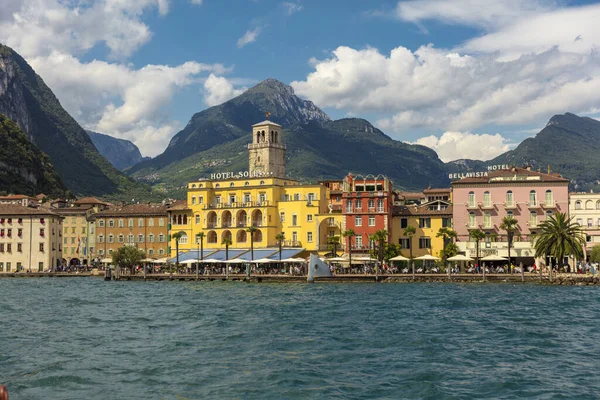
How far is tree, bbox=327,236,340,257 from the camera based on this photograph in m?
98.1

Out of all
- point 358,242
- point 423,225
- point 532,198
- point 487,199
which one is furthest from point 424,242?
point 532,198

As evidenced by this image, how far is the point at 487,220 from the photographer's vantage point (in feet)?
313

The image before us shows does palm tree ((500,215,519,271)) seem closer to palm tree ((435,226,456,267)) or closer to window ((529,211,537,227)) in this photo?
window ((529,211,537,227))

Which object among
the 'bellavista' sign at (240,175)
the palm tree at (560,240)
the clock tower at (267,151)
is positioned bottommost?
the palm tree at (560,240)

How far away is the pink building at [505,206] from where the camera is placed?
93.2 metres

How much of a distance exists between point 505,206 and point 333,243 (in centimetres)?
2211

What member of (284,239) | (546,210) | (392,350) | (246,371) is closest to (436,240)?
(546,210)

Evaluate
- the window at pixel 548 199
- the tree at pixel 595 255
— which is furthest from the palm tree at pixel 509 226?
the tree at pixel 595 255

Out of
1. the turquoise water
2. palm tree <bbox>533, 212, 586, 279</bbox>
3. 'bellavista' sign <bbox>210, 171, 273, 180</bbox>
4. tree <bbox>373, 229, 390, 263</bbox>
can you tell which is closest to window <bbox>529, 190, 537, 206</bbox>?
palm tree <bbox>533, 212, 586, 279</bbox>

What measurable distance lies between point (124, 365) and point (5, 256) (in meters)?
99.4

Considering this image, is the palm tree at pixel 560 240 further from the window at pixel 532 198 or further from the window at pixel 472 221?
the window at pixel 472 221

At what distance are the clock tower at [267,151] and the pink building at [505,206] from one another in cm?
4170

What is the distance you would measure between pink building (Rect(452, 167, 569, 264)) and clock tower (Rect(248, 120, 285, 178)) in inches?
1642

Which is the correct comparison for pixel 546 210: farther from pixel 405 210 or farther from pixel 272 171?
pixel 272 171
